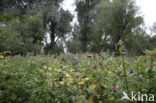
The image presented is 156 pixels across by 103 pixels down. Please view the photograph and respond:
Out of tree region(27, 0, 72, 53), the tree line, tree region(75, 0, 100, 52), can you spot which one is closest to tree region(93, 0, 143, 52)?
the tree line

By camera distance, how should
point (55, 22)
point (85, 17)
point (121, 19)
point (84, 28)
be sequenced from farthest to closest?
point (85, 17) < point (84, 28) < point (55, 22) < point (121, 19)

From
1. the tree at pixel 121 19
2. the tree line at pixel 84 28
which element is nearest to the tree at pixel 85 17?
the tree line at pixel 84 28

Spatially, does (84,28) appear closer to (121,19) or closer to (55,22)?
(55,22)

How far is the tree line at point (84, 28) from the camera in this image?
53.7 feet

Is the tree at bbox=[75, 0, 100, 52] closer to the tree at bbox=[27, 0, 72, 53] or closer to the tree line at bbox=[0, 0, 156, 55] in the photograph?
the tree line at bbox=[0, 0, 156, 55]

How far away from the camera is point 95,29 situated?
20.6 m

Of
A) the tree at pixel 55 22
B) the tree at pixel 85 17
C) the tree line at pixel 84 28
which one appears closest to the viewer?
the tree line at pixel 84 28

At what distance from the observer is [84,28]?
22734mm

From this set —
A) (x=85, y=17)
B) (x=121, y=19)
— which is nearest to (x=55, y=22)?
(x=85, y=17)

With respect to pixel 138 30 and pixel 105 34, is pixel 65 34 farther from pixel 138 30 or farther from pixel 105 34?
pixel 138 30

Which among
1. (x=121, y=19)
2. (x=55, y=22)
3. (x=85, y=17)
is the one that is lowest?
(x=121, y=19)

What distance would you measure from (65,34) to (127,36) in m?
9.27

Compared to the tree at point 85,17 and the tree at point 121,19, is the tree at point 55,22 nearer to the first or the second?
the tree at point 85,17

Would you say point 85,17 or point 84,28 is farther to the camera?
point 85,17
